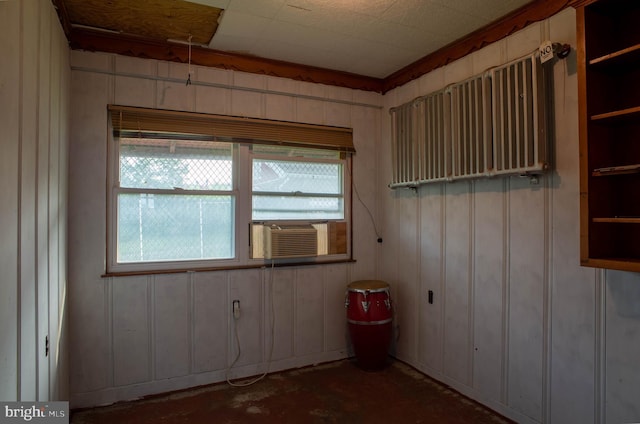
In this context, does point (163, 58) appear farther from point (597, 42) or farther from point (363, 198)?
point (597, 42)

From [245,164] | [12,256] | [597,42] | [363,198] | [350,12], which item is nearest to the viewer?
A: [12,256]

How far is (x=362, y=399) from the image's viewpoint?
2729 millimetres

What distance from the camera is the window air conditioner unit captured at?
10.1 ft

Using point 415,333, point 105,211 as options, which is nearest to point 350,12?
point 105,211

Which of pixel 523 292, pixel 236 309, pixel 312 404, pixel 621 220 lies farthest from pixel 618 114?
pixel 236 309

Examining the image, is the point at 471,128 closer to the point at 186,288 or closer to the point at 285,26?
the point at 285,26

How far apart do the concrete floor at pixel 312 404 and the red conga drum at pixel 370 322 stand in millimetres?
170

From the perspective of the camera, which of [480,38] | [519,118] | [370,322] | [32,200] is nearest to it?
[32,200]

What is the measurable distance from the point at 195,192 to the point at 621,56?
2.70m

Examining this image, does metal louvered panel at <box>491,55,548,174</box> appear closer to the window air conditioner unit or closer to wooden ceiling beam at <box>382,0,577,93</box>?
wooden ceiling beam at <box>382,0,577,93</box>

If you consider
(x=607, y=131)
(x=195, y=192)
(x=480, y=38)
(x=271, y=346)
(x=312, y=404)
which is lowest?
(x=312, y=404)

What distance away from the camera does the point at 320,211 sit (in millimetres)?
3445

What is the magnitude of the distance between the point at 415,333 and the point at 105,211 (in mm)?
2656

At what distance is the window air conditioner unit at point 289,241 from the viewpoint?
3.08m
